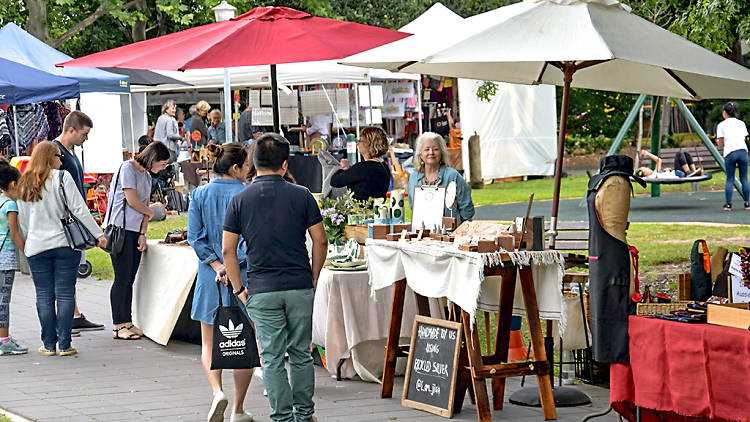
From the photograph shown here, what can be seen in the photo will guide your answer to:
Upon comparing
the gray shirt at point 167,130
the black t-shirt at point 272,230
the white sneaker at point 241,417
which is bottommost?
the white sneaker at point 241,417

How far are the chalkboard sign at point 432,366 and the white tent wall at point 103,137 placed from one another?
13880 millimetres

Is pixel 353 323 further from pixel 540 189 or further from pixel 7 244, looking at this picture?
pixel 540 189

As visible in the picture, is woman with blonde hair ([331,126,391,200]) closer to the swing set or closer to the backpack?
the backpack

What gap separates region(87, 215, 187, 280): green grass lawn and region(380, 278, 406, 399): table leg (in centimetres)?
667

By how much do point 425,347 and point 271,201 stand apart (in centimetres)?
175

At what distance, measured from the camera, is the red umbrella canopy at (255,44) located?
27.4 ft

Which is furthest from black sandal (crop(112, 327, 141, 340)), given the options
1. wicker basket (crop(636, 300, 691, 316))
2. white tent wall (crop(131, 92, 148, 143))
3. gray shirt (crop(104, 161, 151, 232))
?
white tent wall (crop(131, 92, 148, 143))

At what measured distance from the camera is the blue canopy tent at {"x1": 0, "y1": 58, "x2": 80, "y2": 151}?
13.6 m

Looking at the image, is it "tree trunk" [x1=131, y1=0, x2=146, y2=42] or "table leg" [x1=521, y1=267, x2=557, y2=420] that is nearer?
"table leg" [x1=521, y1=267, x2=557, y2=420]

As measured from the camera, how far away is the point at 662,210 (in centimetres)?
1811

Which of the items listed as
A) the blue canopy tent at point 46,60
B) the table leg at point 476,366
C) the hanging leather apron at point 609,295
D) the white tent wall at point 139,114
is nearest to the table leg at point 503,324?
the table leg at point 476,366

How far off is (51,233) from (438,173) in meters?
3.17

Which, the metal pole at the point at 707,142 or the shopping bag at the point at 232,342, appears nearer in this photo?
the shopping bag at the point at 232,342

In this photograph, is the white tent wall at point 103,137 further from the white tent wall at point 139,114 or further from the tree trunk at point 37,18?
the tree trunk at point 37,18
